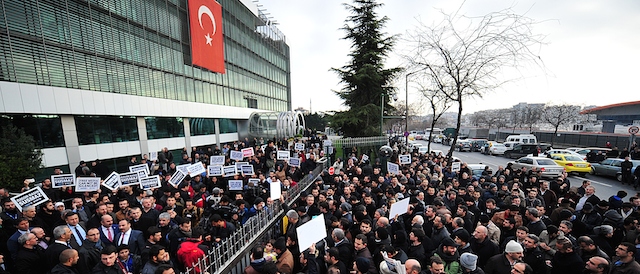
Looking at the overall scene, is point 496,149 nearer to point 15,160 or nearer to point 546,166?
point 546,166

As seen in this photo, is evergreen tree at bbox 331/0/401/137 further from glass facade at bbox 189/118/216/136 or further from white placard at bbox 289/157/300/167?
glass facade at bbox 189/118/216/136

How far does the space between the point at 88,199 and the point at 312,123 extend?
181 ft

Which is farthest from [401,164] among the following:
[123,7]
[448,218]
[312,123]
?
[312,123]

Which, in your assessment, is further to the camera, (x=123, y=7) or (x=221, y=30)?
(x=221, y=30)

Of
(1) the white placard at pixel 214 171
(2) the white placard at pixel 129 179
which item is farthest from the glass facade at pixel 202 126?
(2) the white placard at pixel 129 179

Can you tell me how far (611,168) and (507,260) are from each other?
17.2 meters

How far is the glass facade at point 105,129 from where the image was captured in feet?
45.3

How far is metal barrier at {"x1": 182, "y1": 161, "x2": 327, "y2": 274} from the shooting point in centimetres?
418

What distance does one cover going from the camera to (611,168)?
45.6ft

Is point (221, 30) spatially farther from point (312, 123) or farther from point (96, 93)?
point (312, 123)

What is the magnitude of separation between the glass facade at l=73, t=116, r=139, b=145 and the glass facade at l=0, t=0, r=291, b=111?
1.77m

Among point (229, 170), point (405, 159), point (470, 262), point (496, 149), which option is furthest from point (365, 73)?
point (496, 149)

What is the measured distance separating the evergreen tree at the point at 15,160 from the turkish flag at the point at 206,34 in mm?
13624

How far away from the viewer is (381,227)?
4.46 meters
